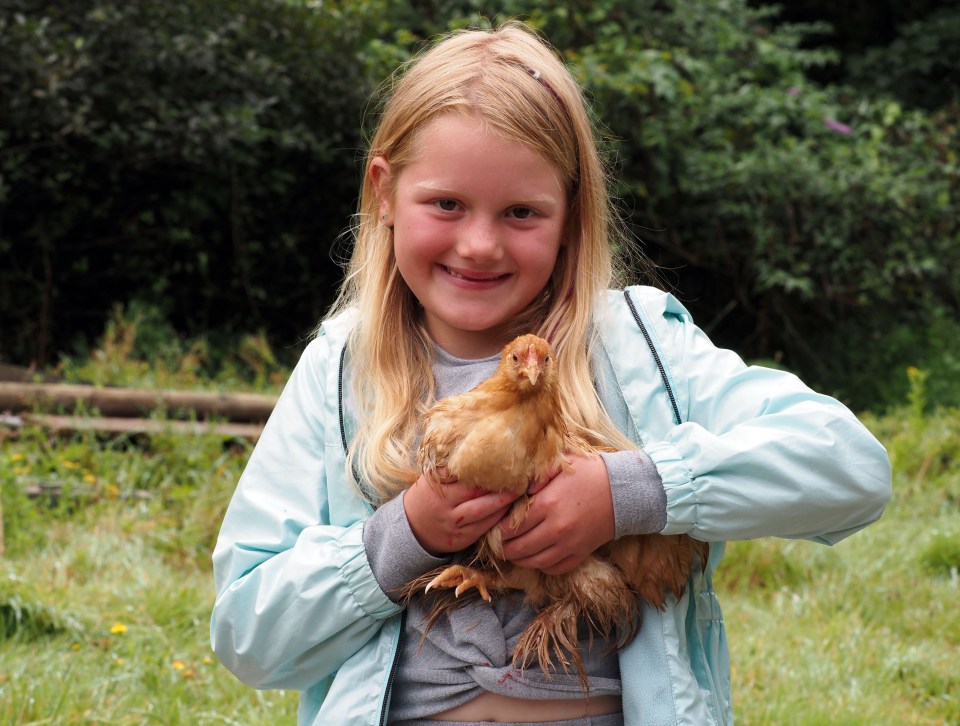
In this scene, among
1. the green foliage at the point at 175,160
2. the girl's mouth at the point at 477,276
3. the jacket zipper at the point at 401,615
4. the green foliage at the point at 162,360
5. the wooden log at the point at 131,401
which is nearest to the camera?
the jacket zipper at the point at 401,615

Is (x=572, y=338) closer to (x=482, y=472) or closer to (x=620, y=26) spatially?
(x=482, y=472)

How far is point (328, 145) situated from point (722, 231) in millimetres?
3188

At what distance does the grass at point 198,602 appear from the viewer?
11.5 feet

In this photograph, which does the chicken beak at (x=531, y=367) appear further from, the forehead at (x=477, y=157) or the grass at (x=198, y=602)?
the grass at (x=198, y=602)

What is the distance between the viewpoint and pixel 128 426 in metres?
5.86

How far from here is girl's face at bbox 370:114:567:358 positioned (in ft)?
7.18

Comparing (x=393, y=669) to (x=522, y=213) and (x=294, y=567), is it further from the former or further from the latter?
(x=522, y=213)

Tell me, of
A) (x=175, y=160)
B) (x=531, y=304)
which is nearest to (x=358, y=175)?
(x=175, y=160)

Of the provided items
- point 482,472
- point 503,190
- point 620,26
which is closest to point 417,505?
point 482,472

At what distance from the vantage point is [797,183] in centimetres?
802

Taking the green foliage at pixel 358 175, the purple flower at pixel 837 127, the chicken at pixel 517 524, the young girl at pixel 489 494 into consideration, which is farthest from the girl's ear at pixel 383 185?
the purple flower at pixel 837 127

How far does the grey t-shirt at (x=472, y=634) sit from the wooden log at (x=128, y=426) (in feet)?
12.9

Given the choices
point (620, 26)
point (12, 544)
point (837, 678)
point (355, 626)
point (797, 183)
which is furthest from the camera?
point (620, 26)

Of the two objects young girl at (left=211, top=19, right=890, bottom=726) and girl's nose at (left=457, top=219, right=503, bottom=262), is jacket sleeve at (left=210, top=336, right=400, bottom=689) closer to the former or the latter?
young girl at (left=211, top=19, right=890, bottom=726)
